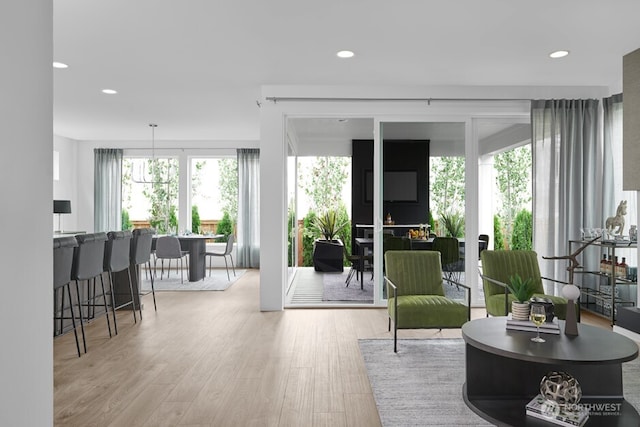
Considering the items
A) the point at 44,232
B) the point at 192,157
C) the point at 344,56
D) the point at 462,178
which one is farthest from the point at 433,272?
the point at 192,157

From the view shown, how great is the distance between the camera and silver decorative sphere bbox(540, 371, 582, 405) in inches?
89.7

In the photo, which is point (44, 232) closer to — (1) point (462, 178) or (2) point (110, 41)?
(2) point (110, 41)

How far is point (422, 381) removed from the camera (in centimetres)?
322

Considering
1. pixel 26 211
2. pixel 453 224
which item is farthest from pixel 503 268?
pixel 26 211

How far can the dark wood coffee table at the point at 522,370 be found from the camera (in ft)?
8.04

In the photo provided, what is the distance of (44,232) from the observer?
174 centimetres

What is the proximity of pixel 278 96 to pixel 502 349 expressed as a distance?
3950 mm

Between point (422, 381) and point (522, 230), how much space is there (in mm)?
6022

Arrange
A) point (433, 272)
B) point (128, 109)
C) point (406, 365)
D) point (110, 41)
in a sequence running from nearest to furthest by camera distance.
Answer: point (406, 365), point (110, 41), point (433, 272), point (128, 109)

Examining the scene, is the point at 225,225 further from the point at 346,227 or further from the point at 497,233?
the point at 497,233

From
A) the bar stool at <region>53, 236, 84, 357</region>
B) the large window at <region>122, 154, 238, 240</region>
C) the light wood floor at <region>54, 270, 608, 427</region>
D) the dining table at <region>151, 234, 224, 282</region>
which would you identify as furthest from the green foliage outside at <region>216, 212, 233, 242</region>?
the bar stool at <region>53, 236, 84, 357</region>

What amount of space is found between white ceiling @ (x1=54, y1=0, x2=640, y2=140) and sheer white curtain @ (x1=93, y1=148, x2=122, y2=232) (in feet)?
11.1

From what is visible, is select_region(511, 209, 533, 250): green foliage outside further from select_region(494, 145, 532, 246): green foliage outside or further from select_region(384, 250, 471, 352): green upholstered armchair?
select_region(384, 250, 471, 352): green upholstered armchair

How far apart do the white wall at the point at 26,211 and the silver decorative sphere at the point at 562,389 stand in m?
2.20
